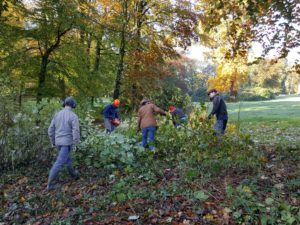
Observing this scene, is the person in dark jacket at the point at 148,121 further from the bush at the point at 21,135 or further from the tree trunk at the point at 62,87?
the tree trunk at the point at 62,87

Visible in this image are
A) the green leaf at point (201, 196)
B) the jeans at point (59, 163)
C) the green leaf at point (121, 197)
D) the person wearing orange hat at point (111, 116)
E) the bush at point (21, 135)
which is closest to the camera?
the green leaf at point (201, 196)

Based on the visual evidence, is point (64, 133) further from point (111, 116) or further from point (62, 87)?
point (62, 87)

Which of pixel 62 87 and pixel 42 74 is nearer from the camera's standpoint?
pixel 42 74

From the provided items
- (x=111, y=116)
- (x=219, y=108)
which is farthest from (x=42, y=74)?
(x=219, y=108)

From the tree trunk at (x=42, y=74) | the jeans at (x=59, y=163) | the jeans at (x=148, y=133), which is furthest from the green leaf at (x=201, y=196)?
the tree trunk at (x=42, y=74)

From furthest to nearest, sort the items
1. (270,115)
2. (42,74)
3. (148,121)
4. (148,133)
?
(270,115), (42,74), (148,133), (148,121)

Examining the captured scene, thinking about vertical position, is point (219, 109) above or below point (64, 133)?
above

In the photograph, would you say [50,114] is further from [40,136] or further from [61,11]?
[61,11]

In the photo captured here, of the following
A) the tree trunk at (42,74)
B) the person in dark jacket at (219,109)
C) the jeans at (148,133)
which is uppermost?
the tree trunk at (42,74)

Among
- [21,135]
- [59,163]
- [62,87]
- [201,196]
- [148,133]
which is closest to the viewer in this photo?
[201,196]

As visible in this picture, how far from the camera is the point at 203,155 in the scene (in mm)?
6430

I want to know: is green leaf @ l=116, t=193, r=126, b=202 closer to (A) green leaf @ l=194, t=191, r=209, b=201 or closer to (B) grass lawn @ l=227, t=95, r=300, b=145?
(A) green leaf @ l=194, t=191, r=209, b=201

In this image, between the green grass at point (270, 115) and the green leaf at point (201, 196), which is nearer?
the green leaf at point (201, 196)

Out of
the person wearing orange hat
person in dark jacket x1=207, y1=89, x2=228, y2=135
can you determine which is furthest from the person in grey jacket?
the person wearing orange hat
